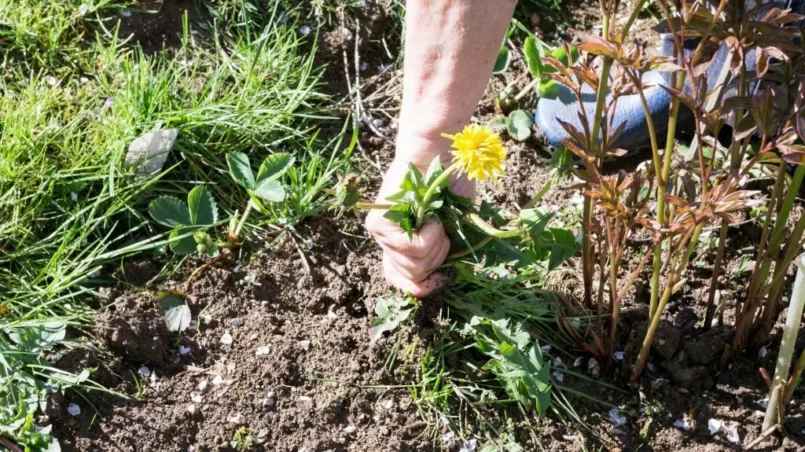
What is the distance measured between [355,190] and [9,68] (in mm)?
1150

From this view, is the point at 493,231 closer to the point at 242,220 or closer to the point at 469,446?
the point at 469,446

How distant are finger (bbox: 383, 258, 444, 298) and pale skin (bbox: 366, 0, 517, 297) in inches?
1.3

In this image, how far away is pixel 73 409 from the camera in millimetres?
1757

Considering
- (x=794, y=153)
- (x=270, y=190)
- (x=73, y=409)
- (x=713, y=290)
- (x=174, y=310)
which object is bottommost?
(x=73, y=409)

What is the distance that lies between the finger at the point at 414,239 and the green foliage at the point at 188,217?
39cm

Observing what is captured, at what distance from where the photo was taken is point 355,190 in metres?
1.60

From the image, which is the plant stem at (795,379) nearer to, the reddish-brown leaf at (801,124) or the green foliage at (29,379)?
the reddish-brown leaf at (801,124)

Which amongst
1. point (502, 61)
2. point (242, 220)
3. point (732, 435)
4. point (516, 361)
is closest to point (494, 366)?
point (516, 361)

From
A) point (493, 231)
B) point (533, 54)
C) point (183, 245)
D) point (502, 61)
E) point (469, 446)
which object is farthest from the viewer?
point (502, 61)

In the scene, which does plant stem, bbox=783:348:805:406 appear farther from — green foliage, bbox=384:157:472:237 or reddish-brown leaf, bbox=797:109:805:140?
green foliage, bbox=384:157:472:237

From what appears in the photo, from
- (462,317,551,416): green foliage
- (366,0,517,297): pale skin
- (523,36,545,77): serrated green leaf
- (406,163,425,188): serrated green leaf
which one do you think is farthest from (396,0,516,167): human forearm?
(523,36,545,77): serrated green leaf

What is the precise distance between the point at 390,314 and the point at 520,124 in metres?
0.70

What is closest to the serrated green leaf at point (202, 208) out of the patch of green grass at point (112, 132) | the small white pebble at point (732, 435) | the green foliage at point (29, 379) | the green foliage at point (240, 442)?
the patch of green grass at point (112, 132)

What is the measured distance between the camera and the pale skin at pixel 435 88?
1591 millimetres
